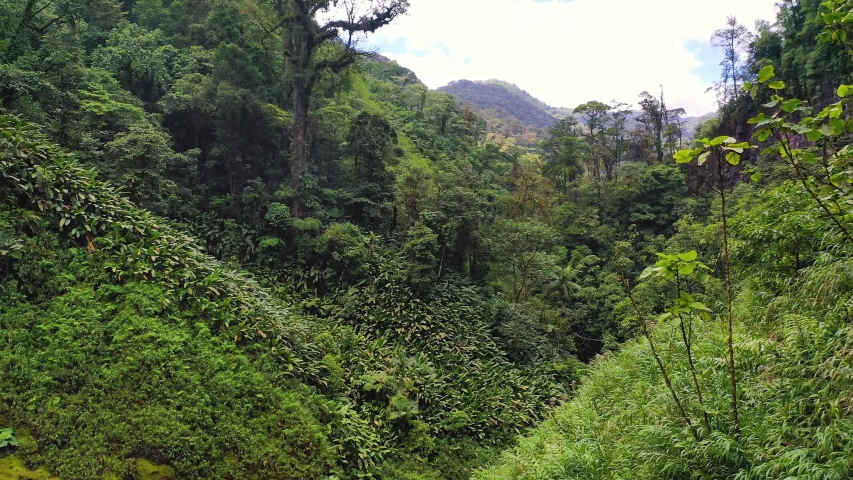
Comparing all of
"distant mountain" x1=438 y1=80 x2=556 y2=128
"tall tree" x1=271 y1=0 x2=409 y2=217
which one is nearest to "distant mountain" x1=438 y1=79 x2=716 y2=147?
"distant mountain" x1=438 y1=80 x2=556 y2=128

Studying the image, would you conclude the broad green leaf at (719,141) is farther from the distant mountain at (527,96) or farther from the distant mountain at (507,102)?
the distant mountain at (527,96)

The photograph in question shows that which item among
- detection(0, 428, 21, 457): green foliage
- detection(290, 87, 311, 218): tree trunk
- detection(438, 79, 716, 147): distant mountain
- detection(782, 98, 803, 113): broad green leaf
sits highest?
detection(438, 79, 716, 147): distant mountain

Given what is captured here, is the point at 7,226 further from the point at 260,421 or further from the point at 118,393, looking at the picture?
the point at 260,421

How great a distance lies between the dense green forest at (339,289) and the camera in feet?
11.9

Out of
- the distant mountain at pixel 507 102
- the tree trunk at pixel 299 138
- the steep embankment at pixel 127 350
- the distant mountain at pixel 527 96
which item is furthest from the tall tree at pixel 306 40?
the distant mountain at pixel 527 96

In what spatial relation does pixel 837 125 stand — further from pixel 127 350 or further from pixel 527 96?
pixel 527 96

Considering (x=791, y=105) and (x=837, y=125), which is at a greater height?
(x=791, y=105)

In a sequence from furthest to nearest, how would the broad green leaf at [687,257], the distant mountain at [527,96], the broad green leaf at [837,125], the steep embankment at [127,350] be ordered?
the distant mountain at [527,96], the steep embankment at [127,350], the broad green leaf at [687,257], the broad green leaf at [837,125]

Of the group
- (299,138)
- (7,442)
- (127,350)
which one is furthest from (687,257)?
(299,138)

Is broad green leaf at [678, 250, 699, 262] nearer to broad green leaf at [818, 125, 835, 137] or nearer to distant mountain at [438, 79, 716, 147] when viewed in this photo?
broad green leaf at [818, 125, 835, 137]

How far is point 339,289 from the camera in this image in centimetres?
1263

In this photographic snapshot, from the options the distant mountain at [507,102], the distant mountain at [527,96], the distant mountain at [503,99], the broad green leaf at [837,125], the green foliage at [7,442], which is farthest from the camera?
the distant mountain at [527,96]

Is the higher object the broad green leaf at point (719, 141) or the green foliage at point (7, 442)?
the broad green leaf at point (719, 141)

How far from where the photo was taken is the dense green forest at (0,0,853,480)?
362 cm
